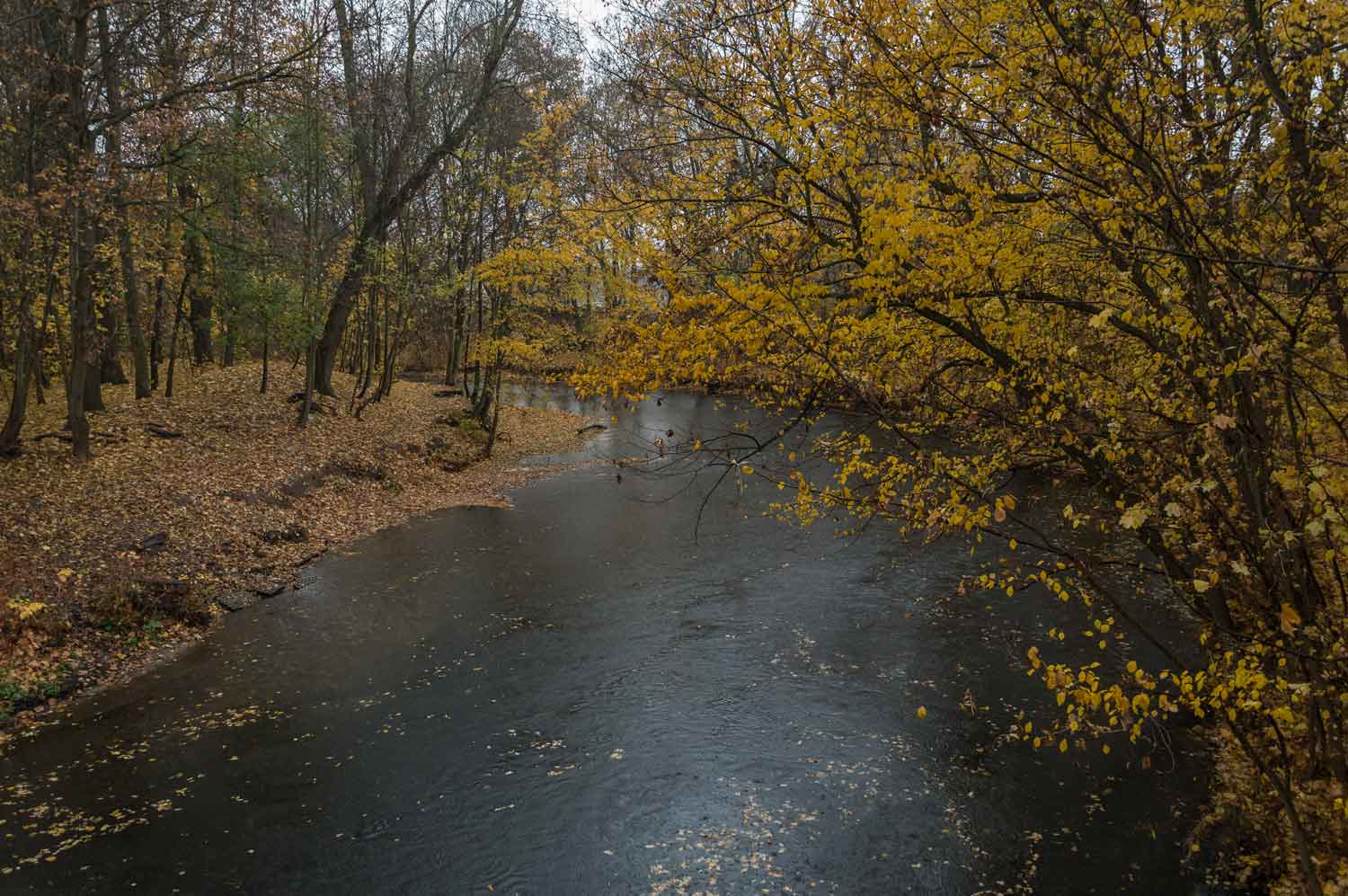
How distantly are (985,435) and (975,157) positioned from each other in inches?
79.7

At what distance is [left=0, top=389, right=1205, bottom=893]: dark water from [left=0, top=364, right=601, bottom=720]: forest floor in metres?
0.87

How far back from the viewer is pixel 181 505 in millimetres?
13203

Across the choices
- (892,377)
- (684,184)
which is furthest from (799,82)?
(892,377)

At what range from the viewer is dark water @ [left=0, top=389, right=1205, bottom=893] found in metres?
6.36

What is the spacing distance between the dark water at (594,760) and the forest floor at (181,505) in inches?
34.3

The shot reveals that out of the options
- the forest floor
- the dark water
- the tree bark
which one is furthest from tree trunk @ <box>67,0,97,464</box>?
the tree bark

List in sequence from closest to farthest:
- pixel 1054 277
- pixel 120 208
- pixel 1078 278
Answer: pixel 1078 278, pixel 1054 277, pixel 120 208

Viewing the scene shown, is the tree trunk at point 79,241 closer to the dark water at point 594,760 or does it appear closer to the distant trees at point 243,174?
the distant trees at point 243,174

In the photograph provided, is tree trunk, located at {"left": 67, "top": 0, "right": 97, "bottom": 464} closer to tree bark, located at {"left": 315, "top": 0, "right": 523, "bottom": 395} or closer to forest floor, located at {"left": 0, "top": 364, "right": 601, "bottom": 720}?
forest floor, located at {"left": 0, "top": 364, "right": 601, "bottom": 720}

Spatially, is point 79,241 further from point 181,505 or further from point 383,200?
point 383,200

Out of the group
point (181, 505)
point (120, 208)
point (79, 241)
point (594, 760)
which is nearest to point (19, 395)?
point (79, 241)

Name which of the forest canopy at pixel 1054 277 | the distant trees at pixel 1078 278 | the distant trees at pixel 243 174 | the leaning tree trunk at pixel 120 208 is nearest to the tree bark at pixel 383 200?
the distant trees at pixel 243 174

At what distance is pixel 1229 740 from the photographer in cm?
766

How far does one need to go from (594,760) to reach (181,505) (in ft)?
30.3
